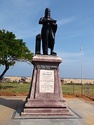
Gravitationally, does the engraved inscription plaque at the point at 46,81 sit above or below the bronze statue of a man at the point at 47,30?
below

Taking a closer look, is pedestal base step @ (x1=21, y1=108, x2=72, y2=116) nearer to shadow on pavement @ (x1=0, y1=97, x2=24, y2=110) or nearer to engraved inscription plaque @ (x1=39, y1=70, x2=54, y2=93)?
engraved inscription plaque @ (x1=39, y1=70, x2=54, y2=93)

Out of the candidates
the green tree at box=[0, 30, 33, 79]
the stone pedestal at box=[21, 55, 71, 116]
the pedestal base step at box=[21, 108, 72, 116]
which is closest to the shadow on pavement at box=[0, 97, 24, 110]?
the stone pedestal at box=[21, 55, 71, 116]

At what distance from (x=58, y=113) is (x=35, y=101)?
3.26ft

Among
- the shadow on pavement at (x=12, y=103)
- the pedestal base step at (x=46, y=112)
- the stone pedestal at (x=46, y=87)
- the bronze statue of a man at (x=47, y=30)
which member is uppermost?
the bronze statue of a man at (x=47, y=30)

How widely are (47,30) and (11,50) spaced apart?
1558cm

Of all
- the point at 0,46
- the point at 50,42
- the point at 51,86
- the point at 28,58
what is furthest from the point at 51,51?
the point at 28,58

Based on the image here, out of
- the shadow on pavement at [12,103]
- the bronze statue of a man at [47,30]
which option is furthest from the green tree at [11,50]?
the bronze statue of a man at [47,30]

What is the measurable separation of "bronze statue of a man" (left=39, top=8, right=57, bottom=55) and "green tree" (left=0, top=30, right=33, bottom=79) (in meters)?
14.8

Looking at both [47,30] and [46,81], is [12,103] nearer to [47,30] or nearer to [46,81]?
[46,81]

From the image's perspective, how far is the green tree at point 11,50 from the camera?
2573 cm

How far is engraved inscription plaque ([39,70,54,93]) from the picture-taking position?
397 inches

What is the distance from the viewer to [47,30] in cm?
1090

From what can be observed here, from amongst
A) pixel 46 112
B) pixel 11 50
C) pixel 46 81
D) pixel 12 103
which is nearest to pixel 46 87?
pixel 46 81

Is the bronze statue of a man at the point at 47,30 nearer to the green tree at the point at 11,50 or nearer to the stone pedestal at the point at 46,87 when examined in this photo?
the stone pedestal at the point at 46,87
